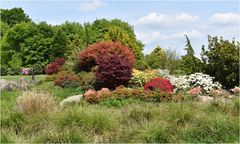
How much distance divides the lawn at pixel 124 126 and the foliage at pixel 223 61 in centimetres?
917

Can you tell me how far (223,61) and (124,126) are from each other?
35.4 ft

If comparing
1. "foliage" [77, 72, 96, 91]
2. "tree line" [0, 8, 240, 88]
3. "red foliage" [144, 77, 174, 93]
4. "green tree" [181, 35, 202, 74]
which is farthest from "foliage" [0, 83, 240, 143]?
"tree line" [0, 8, 240, 88]

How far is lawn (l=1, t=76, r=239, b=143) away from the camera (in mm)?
10211

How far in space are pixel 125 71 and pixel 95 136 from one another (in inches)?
378

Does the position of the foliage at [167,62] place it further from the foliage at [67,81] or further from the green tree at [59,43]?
the green tree at [59,43]

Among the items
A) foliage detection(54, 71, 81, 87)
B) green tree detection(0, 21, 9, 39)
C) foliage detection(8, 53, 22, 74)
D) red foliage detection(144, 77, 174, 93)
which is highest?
green tree detection(0, 21, 9, 39)

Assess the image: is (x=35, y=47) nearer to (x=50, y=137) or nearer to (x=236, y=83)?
(x=236, y=83)

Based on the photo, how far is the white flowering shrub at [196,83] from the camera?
19625mm


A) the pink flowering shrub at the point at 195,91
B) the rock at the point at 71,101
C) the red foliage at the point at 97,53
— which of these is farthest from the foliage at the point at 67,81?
the pink flowering shrub at the point at 195,91

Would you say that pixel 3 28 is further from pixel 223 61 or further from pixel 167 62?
pixel 223 61

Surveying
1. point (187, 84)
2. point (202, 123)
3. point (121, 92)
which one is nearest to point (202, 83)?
point (187, 84)

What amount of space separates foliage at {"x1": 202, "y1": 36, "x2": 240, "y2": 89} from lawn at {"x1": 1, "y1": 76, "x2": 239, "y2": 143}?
9175 mm

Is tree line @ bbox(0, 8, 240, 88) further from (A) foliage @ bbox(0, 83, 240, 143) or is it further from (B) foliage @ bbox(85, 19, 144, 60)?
(A) foliage @ bbox(0, 83, 240, 143)

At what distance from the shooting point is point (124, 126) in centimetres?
1104
